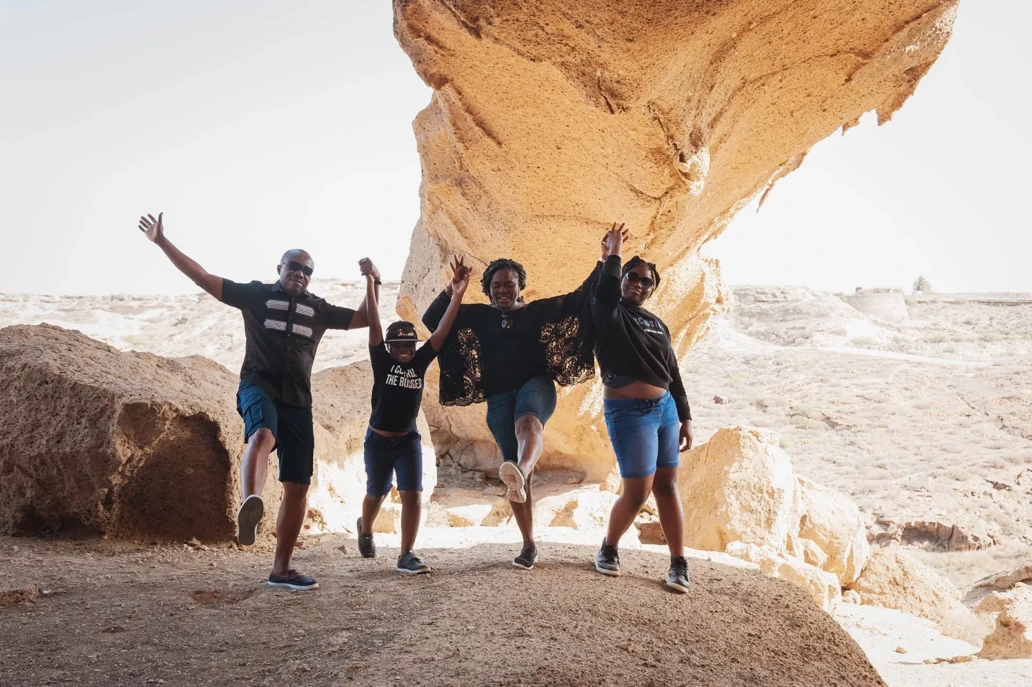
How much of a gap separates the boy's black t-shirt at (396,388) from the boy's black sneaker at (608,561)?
1.18 meters

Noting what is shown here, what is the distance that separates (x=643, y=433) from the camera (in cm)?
391

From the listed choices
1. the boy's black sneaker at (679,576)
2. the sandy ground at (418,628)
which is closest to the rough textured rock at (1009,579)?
the sandy ground at (418,628)

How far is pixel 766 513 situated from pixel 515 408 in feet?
13.9

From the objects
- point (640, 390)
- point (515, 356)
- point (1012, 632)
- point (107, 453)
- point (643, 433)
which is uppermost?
point (515, 356)

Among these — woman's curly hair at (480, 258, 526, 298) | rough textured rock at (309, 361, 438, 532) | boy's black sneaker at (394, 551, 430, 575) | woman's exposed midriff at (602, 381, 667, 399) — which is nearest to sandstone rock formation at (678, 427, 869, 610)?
rough textured rock at (309, 361, 438, 532)

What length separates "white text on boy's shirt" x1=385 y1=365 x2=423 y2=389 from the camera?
4109mm

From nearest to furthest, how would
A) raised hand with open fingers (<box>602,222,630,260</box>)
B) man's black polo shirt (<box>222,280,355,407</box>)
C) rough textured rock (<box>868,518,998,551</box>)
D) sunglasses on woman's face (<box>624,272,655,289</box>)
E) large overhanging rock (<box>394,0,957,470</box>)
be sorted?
man's black polo shirt (<box>222,280,355,407</box>) → raised hand with open fingers (<box>602,222,630,260</box>) → sunglasses on woman's face (<box>624,272,655,289</box>) → large overhanging rock (<box>394,0,957,470</box>) → rough textured rock (<box>868,518,998,551</box>)

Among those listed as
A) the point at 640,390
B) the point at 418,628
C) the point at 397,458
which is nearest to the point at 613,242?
the point at 640,390

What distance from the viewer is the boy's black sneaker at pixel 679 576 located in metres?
3.77

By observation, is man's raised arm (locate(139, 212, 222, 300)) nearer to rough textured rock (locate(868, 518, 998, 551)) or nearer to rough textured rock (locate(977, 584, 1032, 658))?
rough textured rock (locate(977, 584, 1032, 658))

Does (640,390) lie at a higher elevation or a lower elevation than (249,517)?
higher

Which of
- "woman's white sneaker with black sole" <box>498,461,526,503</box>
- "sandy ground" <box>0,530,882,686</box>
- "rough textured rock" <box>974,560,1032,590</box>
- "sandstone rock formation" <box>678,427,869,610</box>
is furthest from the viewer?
"rough textured rock" <box>974,560,1032,590</box>

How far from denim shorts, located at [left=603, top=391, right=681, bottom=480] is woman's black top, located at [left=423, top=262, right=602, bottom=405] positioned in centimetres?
29

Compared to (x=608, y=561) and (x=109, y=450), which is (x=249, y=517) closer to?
(x=608, y=561)
